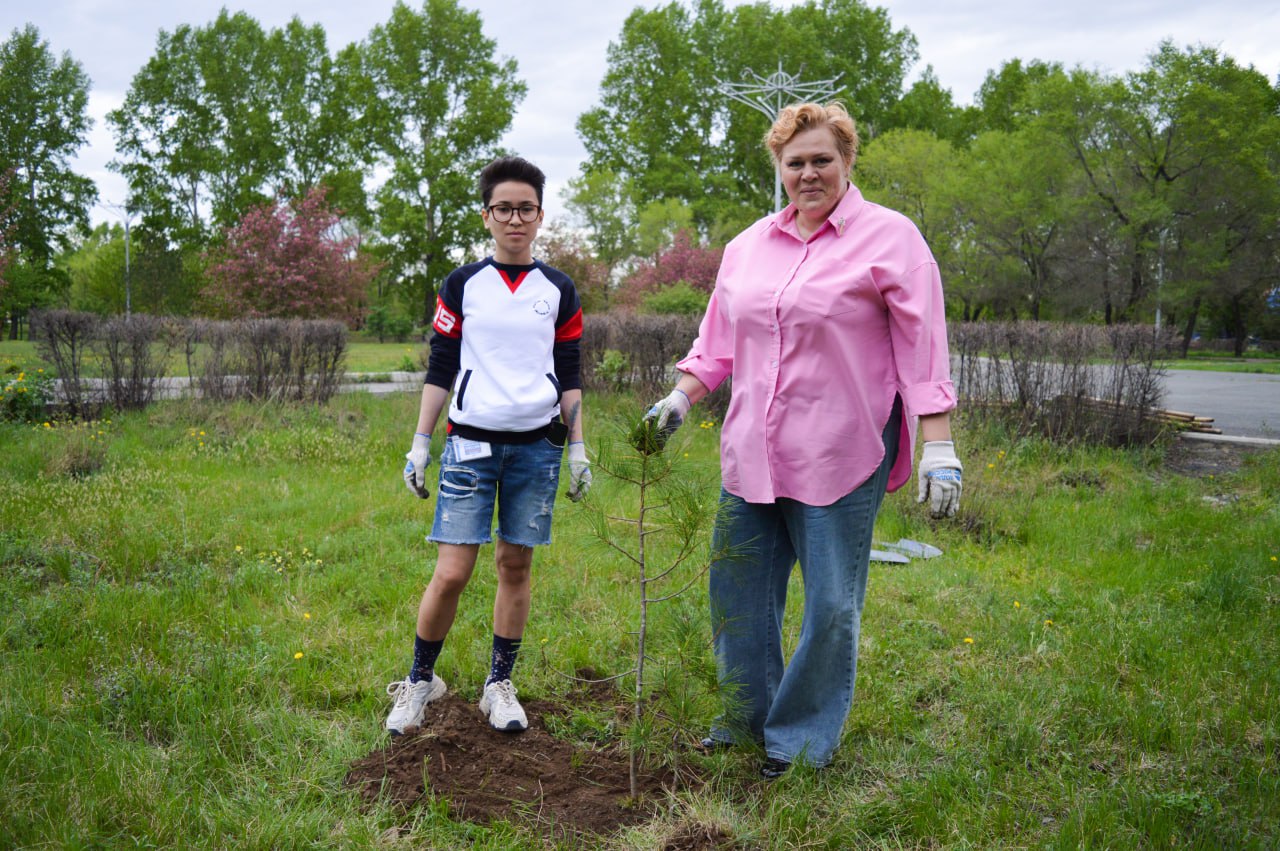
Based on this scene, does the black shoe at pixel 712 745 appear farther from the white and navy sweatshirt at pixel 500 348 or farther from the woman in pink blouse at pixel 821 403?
the white and navy sweatshirt at pixel 500 348

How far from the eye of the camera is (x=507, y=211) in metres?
2.75

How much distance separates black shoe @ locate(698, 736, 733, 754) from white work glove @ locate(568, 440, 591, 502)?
2.74ft

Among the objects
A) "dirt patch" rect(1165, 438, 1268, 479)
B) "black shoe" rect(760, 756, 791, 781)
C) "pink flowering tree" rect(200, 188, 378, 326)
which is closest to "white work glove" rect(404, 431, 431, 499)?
"black shoe" rect(760, 756, 791, 781)

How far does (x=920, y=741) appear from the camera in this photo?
279cm

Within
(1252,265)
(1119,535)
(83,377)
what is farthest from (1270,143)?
(83,377)

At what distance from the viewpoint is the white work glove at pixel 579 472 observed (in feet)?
9.22

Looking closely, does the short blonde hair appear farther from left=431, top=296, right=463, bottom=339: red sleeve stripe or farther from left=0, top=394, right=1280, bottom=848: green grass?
left=431, top=296, right=463, bottom=339: red sleeve stripe

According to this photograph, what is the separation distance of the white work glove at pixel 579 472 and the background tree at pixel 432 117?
34.2 m

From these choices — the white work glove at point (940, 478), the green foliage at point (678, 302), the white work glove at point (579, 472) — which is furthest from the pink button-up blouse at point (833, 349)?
the green foliage at point (678, 302)

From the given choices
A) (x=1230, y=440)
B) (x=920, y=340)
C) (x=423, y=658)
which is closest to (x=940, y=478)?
(x=920, y=340)

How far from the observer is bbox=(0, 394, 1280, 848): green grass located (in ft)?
7.54

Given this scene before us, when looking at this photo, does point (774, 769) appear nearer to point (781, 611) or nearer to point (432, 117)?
point (781, 611)

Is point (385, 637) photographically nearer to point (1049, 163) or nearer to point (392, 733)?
point (392, 733)

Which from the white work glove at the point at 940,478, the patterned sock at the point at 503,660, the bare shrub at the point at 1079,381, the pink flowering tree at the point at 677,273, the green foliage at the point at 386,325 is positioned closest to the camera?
the white work glove at the point at 940,478
